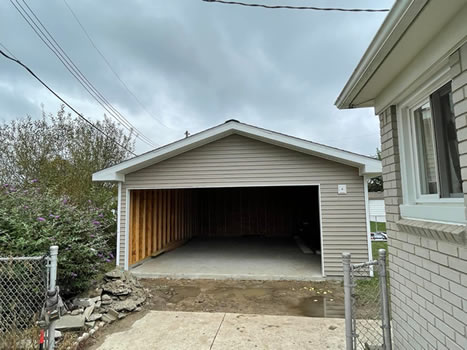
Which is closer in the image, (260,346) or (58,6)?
(260,346)

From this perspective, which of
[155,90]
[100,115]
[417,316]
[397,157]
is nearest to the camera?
[417,316]

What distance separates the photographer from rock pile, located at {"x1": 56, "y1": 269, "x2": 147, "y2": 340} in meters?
3.34

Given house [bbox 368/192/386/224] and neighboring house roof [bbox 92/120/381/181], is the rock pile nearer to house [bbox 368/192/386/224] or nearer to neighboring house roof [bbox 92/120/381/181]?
neighboring house roof [bbox 92/120/381/181]

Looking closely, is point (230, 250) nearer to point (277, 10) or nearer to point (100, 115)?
point (277, 10)

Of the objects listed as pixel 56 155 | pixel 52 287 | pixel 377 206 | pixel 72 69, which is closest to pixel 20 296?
pixel 52 287

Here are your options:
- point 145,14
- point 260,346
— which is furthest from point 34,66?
point 260,346

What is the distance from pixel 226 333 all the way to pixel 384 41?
132 inches

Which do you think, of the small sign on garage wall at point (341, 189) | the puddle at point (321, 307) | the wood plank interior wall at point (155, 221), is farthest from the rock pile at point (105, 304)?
the small sign on garage wall at point (341, 189)

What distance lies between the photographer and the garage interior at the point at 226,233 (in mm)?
6270

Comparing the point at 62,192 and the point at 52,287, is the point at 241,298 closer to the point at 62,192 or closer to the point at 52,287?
the point at 52,287

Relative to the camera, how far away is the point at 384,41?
1.71 m

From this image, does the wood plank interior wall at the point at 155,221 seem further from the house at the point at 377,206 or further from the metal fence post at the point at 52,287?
the house at the point at 377,206

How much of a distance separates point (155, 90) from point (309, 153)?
10.3 m

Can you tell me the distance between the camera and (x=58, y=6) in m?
6.49
